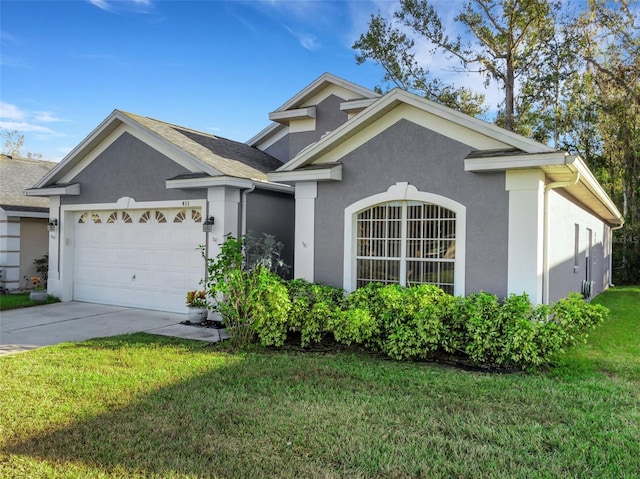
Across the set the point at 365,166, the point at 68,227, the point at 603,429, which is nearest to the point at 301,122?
the point at 365,166

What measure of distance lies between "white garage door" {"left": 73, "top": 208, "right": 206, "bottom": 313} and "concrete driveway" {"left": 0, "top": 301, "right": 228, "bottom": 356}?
1.57 ft

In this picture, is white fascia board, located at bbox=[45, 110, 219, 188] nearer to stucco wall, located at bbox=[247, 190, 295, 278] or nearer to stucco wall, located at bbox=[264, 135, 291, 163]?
stucco wall, located at bbox=[247, 190, 295, 278]

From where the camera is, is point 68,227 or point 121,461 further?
point 68,227

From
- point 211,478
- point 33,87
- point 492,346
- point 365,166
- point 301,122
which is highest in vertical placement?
point 33,87

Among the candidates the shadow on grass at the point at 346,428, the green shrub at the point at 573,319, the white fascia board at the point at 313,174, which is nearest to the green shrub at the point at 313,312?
the shadow on grass at the point at 346,428

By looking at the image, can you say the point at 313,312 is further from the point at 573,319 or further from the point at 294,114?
the point at 294,114

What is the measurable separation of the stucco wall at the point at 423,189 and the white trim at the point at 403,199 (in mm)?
78

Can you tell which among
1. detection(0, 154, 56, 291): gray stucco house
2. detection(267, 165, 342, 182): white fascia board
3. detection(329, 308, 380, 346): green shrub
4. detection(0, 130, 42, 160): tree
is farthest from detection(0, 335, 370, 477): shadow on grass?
detection(0, 130, 42, 160): tree

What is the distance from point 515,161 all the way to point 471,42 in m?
19.5

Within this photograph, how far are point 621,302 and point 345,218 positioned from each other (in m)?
10.9

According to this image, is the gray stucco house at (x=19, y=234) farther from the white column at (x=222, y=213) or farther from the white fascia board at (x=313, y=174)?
the white fascia board at (x=313, y=174)

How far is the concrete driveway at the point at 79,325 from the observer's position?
28.4 feet

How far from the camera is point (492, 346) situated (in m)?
6.76

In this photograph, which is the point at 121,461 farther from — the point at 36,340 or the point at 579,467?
the point at 36,340
